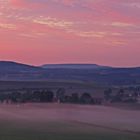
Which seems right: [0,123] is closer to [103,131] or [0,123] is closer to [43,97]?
[103,131]

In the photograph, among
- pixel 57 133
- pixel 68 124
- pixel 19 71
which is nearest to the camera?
pixel 57 133

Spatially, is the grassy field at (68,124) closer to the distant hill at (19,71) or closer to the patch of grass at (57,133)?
the patch of grass at (57,133)

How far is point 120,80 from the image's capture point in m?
115

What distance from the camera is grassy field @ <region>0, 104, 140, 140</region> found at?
97.9ft

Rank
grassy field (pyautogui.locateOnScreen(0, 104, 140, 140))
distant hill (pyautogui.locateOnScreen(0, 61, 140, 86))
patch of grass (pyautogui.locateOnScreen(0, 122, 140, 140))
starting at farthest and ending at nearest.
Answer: distant hill (pyautogui.locateOnScreen(0, 61, 140, 86)), grassy field (pyautogui.locateOnScreen(0, 104, 140, 140)), patch of grass (pyautogui.locateOnScreen(0, 122, 140, 140))

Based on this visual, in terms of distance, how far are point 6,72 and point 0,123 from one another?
9711 centimetres

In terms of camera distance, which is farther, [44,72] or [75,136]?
[44,72]

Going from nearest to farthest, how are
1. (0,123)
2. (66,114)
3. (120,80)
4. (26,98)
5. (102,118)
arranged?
(0,123) → (102,118) → (66,114) → (26,98) → (120,80)

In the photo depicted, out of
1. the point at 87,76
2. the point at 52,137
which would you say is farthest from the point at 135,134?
the point at 87,76

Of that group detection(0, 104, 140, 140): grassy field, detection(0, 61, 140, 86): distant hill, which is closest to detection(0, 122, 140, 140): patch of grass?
detection(0, 104, 140, 140): grassy field

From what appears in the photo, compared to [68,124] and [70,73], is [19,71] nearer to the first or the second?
[70,73]

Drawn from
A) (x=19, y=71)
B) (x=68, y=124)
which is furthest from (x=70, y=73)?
(x=68, y=124)

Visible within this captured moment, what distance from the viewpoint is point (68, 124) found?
3562 centimetres

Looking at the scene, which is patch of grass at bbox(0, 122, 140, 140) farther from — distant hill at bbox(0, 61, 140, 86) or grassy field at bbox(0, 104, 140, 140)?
distant hill at bbox(0, 61, 140, 86)
